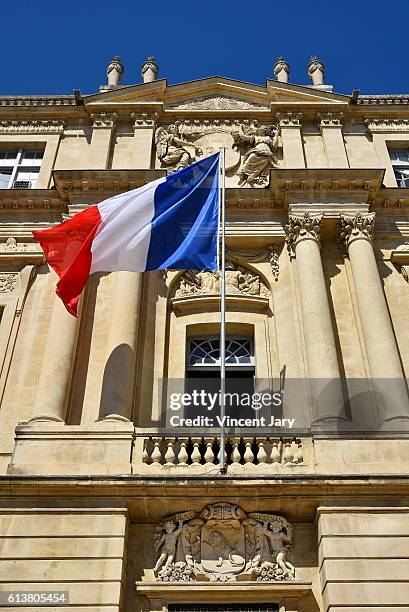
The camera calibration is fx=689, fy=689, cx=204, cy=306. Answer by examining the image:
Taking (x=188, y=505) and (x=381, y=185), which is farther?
(x=381, y=185)

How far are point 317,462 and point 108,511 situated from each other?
371cm

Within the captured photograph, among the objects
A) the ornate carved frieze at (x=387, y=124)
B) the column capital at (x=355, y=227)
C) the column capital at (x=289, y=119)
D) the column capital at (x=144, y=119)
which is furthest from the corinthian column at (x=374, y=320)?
the column capital at (x=144, y=119)

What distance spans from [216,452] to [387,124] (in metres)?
11.9

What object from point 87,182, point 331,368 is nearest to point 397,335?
point 331,368

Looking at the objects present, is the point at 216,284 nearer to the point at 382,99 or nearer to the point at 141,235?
the point at 141,235

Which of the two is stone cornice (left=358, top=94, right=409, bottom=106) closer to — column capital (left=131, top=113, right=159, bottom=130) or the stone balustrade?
column capital (left=131, top=113, right=159, bottom=130)

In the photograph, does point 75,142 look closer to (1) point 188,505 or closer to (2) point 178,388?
(2) point 178,388

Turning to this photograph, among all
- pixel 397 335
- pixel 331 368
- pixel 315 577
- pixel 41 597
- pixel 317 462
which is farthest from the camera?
pixel 397 335

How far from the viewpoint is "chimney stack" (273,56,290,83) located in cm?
2180

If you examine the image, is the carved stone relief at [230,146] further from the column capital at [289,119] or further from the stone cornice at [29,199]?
the stone cornice at [29,199]

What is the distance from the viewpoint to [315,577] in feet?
37.0

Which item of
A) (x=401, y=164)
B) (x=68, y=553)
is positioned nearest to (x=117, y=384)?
(x=68, y=553)

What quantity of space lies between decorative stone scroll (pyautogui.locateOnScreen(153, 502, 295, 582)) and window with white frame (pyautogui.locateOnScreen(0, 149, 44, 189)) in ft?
35.0

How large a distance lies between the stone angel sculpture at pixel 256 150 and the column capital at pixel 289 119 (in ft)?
0.90
